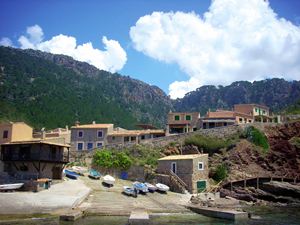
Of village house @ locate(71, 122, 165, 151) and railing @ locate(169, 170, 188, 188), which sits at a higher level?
village house @ locate(71, 122, 165, 151)

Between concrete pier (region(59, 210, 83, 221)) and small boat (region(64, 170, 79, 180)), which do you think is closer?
concrete pier (region(59, 210, 83, 221))

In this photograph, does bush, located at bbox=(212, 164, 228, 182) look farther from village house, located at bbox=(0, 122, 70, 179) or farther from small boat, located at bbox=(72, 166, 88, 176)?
village house, located at bbox=(0, 122, 70, 179)

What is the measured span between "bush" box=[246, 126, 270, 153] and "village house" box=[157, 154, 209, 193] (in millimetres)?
14470

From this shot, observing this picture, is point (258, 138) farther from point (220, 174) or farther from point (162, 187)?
point (162, 187)

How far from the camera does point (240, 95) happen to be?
178m

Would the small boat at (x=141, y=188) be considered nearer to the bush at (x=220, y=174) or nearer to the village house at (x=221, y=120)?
the bush at (x=220, y=174)

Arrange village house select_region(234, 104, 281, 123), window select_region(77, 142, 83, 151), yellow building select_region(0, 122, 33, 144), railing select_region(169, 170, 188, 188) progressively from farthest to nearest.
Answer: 1. village house select_region(234, 104, 281, 123)
2. window select_region(77, 142, 83, 151)
3. railing select_region(169, 170, 188, 188)
4. yellow building select_region(0, 122, 33, 144)

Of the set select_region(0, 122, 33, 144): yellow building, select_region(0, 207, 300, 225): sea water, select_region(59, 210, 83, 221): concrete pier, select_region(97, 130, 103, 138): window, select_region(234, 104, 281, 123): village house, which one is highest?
select_region(234, 104, 281, 123): village house

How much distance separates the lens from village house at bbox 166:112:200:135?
7200 centimetres

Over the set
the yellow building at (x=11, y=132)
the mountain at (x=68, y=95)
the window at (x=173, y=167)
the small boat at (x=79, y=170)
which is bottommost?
the small boat at (x=79, y=170)

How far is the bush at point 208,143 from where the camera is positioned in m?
63.4

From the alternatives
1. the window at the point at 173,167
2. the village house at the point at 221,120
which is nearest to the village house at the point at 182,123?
the village house at the point at 221,120

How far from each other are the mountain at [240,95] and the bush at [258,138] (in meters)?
86.9

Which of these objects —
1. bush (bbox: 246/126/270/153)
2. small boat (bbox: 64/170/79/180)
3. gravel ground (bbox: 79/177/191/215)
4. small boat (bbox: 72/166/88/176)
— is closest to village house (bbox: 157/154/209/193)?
gravel ground (bbox: 79/177/191/215)
